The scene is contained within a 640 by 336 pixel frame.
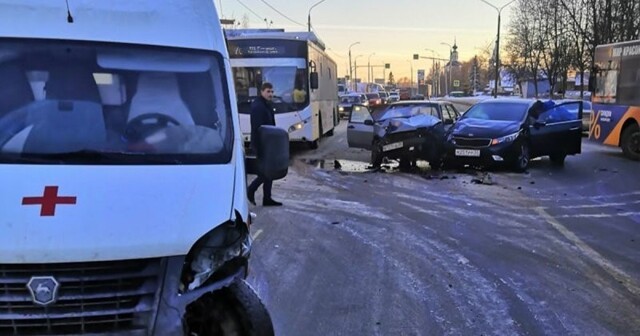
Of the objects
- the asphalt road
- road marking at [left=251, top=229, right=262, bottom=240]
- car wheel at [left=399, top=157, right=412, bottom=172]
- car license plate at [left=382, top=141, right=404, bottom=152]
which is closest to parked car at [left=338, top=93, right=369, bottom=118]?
car wheel at [left=399, top=157, right=412, bottom=172]

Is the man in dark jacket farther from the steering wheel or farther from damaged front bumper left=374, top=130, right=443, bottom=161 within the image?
the steering wheel

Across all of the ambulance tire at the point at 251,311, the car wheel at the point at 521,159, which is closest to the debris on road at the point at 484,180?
the car wheel at the point at 521,159

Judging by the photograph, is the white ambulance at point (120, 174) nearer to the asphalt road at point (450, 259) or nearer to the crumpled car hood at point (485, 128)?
the asphalt road at point (450, 259)

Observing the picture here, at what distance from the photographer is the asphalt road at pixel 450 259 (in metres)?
5.03

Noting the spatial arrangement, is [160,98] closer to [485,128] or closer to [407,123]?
[407,123]

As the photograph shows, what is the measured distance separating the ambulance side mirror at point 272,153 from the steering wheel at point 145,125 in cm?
62

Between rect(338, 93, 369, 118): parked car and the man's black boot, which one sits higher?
the man's black boot

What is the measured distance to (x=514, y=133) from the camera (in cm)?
1477

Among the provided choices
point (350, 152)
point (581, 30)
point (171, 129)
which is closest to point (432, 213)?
point (171, 129)

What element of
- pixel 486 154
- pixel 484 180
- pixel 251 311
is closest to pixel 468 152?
pixel 486 154

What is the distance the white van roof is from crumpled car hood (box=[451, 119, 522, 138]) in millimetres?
11293

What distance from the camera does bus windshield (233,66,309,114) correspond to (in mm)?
18438

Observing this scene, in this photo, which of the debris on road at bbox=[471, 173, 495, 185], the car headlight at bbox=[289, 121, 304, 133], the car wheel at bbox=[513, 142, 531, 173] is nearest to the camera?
the debris on road at bbox=[471, 173, 495, 185]

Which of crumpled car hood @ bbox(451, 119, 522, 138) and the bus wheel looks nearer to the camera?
crumpled car hood @ bbox(451, 119, 522, 138)
